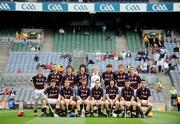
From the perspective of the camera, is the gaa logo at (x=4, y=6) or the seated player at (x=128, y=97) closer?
the seated player at (x=128, y=97)

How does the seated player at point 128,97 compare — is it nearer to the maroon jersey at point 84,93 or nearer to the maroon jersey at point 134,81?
the maroon jersey at point 134,81

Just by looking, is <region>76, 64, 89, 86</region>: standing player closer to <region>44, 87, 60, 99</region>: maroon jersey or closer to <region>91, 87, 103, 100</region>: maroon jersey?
<region>91, 87, 103, 100</region>: maroon jersey

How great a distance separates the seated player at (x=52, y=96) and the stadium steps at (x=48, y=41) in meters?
25.7

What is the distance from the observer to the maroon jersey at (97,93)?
19234 mm

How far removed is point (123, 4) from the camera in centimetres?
4488

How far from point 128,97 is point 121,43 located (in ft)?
88.9

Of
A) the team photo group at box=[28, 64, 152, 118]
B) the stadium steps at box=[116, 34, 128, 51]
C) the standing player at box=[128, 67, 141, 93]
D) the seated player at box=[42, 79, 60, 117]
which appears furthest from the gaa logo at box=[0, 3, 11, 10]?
the seated player at box=[42, 79, 60, 117]

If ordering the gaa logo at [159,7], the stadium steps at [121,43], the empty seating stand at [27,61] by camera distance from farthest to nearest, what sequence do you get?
the stadium steps at [121,43] < the gaa logo at [159,7] < the empty seating stand at [27,61]

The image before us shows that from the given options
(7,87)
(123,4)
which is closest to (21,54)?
(7,87)

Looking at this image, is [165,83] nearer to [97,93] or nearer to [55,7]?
[55,7]

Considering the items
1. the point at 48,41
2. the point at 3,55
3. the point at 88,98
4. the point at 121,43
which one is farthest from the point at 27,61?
the point at 88,98

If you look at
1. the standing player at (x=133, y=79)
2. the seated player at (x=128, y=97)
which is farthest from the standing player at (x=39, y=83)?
the standing player at (x=133, y=79)

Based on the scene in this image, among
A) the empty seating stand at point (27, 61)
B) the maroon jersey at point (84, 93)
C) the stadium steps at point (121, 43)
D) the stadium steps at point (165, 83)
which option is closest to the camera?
the maroon jersey at point (84, 93)

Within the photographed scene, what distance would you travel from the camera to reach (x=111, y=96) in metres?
19.3
